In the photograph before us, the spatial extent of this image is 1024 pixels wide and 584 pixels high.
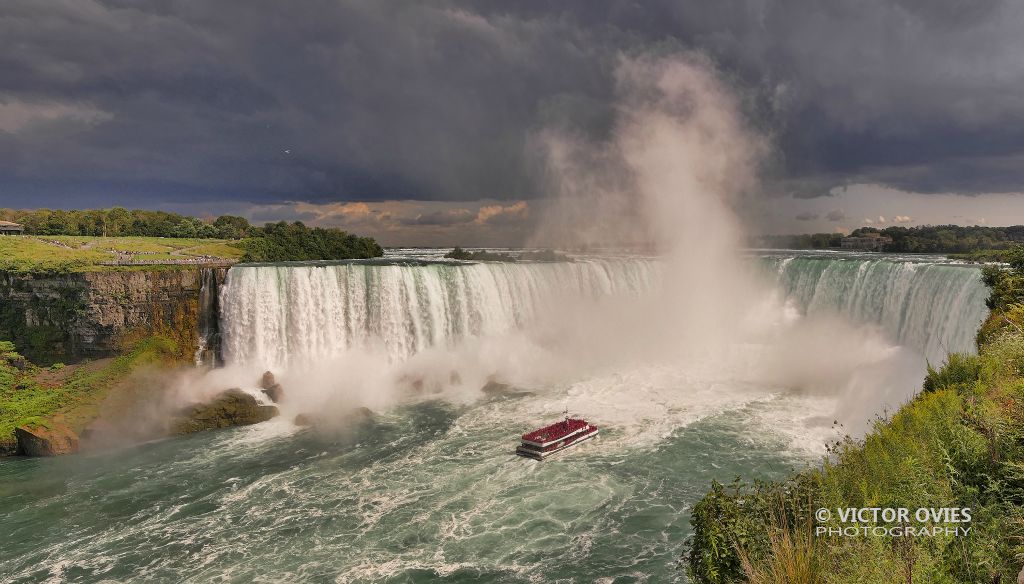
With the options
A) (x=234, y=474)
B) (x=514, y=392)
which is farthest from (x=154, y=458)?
(x=514, y=392)

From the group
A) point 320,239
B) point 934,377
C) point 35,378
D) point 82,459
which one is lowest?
point 82,459

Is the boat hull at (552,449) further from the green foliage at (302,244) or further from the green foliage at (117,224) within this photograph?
the green foliage at (117,224)

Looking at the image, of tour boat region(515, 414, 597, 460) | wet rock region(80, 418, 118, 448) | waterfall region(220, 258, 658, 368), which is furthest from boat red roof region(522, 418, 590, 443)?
wet rock region(80, 418, 118, 448)

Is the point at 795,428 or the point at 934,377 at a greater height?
the point at 934,377

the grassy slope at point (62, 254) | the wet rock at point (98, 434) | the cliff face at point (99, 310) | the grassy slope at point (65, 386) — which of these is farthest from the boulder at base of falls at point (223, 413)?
the grassy slope at point (62, 254)

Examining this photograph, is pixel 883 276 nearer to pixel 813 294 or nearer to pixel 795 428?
pixel 813 294

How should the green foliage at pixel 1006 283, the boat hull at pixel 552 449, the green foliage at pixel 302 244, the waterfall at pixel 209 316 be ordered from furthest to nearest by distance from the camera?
the green foliage at pixel 302 244 < the waterfall at pixel 209 316 < the green foliage at pixel 1006 283 < the boat hull at pixel 552 449
